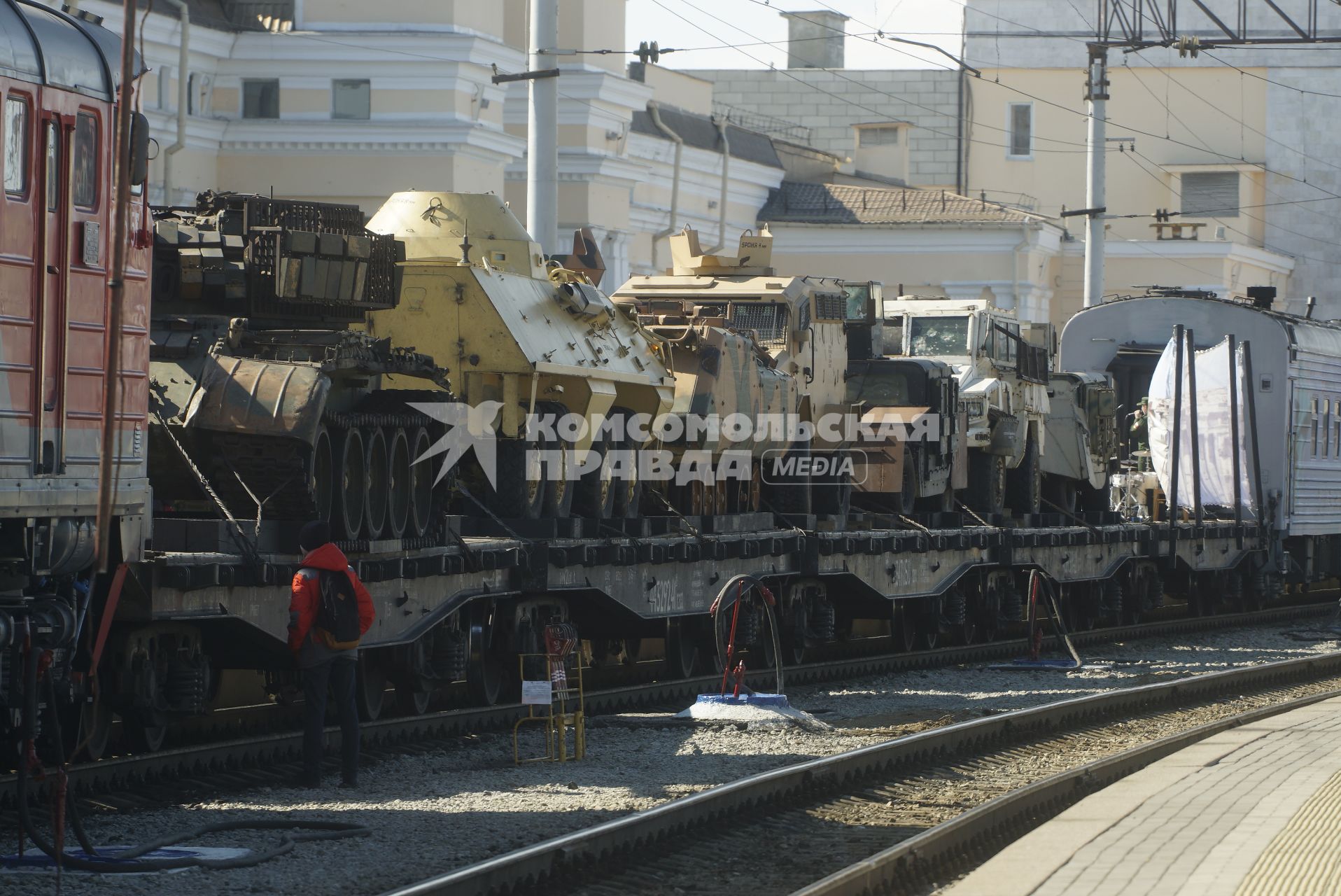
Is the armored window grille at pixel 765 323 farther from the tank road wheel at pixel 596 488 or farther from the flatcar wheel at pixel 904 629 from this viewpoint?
the tank road wheel at pixel 596 488

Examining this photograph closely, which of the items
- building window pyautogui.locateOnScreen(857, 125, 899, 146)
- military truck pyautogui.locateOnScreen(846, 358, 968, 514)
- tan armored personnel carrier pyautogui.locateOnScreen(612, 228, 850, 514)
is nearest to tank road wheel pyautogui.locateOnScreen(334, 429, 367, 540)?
tan armored personnel carrier pyautogui.locateOnScreen(612, 228, 850, 514)

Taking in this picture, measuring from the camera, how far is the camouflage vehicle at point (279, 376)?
14.4m

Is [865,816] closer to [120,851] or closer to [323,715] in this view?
[323,715]

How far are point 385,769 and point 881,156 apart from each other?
5365 centimetres

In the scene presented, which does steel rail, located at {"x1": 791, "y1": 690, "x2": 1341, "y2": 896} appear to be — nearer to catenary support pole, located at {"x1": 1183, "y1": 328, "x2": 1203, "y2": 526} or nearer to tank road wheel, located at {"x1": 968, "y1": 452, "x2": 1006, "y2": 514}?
tank road wheel, located at {"x1": 968, "y1": 452, "x2": 1006, "y2": 514}

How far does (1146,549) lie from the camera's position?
2947 centimetres

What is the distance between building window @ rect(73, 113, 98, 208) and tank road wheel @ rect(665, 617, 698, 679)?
8.86 meters

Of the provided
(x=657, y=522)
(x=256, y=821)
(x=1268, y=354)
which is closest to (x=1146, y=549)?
(x=1268, y=354)

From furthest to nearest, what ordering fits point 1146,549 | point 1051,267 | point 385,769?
1. point 1051,267
2. point 1146,549
3. point 385,769

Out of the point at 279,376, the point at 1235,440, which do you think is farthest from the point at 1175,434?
the point at 279,376

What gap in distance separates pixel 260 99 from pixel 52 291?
28.2 m

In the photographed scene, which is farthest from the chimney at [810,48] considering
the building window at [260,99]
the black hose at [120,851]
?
the black hose at [120,851]

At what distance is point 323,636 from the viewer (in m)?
13.2

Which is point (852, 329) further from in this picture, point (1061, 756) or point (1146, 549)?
point (1061, 756)
